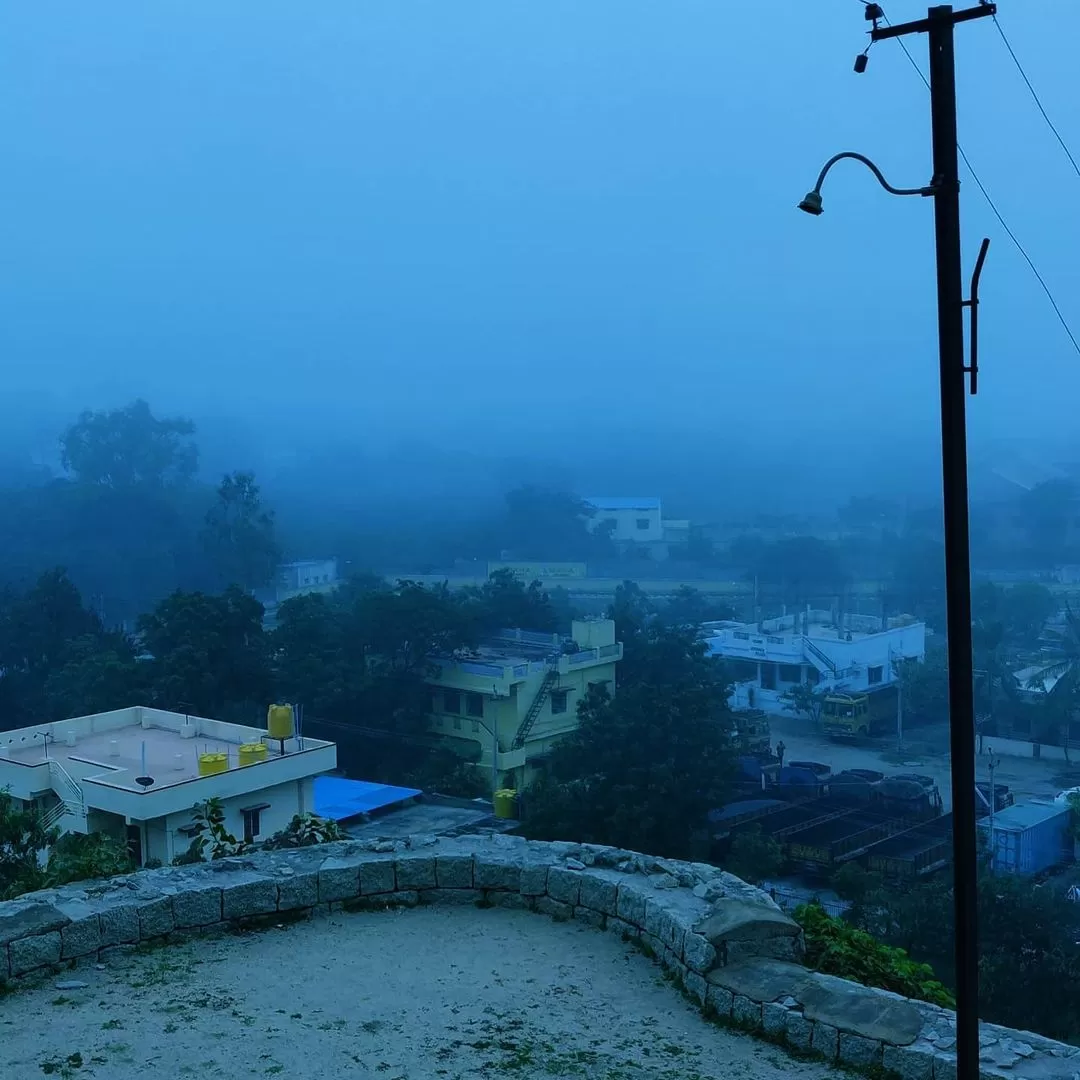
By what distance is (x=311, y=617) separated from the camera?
3231 cm

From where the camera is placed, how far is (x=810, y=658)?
3819 cm

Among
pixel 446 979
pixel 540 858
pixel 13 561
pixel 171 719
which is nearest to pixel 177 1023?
pixel 446 979

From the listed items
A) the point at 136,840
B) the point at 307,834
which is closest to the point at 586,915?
the point at 307,834

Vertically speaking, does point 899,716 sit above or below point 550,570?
below

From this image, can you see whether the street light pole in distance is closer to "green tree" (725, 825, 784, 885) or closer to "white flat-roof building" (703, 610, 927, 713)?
"green tree" (725, 825, 784, 885)

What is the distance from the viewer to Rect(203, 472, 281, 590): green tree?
57.2 meters

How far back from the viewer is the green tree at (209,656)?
94.2 ft

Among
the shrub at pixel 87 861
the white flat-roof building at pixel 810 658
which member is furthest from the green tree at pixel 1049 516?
the shrub at pixel 87 861

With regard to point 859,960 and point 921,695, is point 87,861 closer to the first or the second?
point 859,960

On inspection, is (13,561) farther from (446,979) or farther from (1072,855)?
(446,979)

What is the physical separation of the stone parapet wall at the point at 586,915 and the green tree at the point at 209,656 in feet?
74.2

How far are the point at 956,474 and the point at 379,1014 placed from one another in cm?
327

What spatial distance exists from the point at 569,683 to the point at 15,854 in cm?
1907

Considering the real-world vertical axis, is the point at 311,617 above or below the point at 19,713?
above
